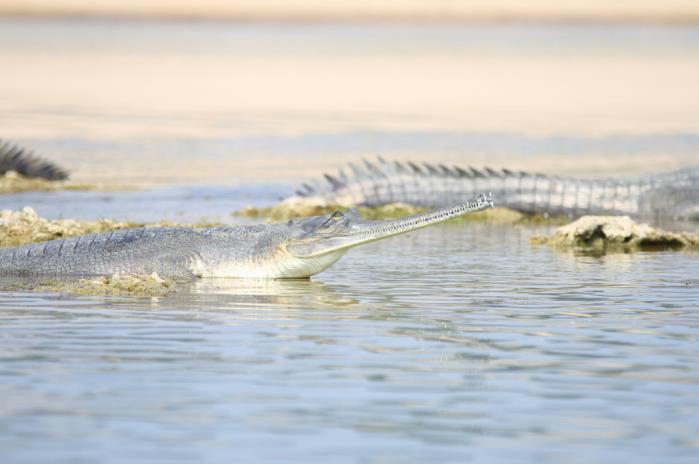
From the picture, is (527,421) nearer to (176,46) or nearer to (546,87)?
(546,87)

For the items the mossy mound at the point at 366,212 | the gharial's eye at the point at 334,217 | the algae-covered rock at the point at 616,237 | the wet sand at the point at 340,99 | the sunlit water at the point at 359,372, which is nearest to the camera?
the sunlit water at the point at 359,372

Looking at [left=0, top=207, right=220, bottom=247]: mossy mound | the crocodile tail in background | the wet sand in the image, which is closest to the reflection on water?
[left=0, top=207, right=220, bottom=247]: mossy mound

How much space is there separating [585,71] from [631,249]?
29128 mm

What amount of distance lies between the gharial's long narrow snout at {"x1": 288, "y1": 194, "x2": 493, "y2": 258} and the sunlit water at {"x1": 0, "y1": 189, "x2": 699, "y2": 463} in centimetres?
24

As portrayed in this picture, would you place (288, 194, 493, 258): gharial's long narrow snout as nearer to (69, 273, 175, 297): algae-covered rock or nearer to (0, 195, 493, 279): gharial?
(0, 195, 493, 279): gharial

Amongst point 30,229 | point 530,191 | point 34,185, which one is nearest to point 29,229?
point 30,229

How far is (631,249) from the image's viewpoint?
11711 millimetres

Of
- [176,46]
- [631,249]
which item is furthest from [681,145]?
[176,46]

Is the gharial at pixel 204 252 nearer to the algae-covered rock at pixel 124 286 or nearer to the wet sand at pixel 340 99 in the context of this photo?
the algae-covered rock at pixel 124 286

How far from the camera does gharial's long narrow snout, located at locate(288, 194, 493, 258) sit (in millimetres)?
8727

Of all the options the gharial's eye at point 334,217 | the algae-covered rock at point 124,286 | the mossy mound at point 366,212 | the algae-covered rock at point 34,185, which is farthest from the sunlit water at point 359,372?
the algae-covered rock at point 34,185

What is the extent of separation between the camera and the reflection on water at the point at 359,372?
4.96m

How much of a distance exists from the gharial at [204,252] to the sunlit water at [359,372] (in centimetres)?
20

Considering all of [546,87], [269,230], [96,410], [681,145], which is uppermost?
[546,87]
